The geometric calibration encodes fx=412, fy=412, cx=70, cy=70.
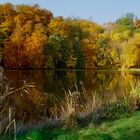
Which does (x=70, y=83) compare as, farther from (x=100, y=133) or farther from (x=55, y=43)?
(x=55, y=43)

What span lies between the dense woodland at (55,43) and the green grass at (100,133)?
169 ft

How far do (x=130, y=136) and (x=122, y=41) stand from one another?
8191 centimetres

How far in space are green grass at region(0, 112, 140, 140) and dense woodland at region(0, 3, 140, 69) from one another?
5157 cm

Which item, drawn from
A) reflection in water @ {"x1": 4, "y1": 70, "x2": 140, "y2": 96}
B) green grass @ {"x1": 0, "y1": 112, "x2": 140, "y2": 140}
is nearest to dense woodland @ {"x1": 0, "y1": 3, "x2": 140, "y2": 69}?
reflection in water @ {"x1": 4, "y1": 70, "x2": 140, "y2": 96}

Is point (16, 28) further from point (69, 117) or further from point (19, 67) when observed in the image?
point (69, 117)

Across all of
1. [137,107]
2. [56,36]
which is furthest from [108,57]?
[137,107]

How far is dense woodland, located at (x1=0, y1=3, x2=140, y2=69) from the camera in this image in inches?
2672

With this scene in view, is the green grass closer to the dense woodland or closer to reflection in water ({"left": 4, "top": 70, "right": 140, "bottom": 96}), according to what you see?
reflection in water ({"left": 4, "top": 70, "right": 140, "bottom": 96})

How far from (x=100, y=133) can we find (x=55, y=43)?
62084mm

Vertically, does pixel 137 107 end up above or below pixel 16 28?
below

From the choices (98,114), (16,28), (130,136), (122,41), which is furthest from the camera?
(122,41)

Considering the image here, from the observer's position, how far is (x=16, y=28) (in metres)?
67.5

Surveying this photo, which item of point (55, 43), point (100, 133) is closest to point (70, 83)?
point (100, 133)

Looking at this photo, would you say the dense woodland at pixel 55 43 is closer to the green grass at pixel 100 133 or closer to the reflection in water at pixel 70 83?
the reflection in water at pixel 70 83
